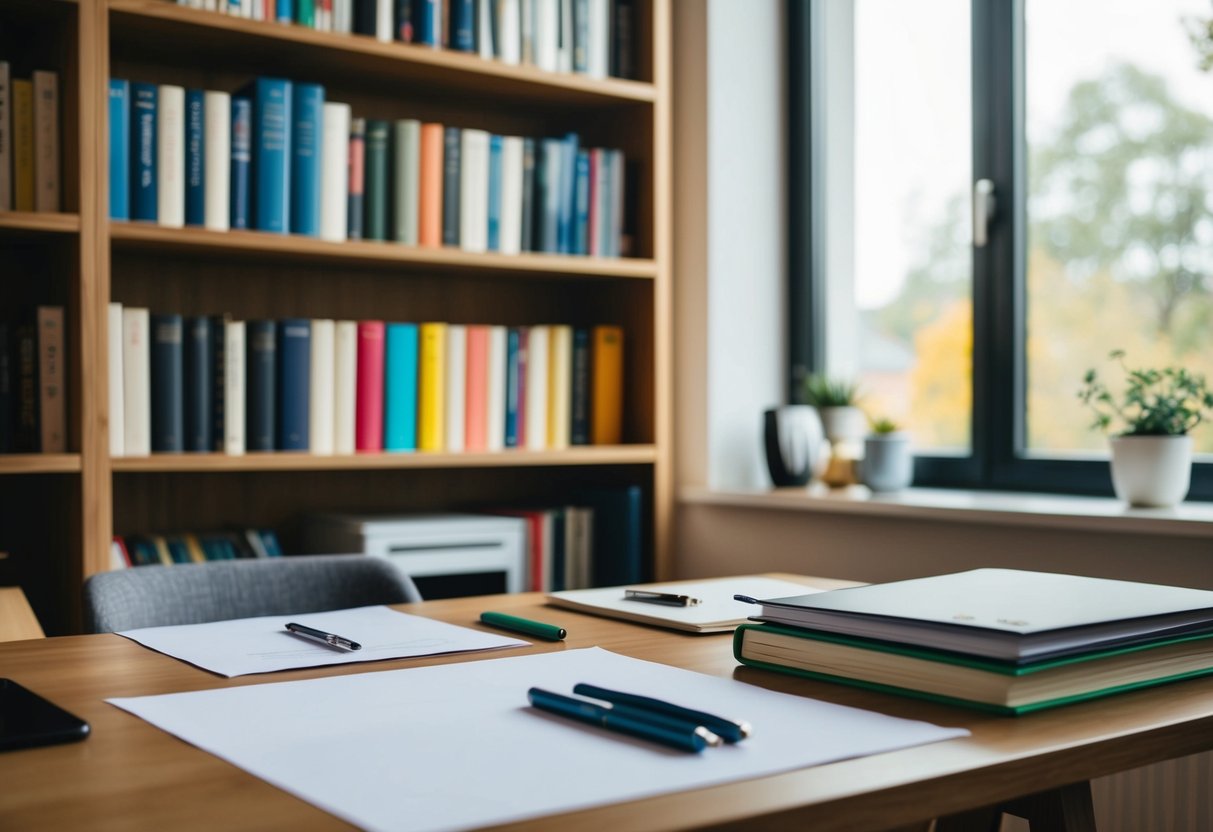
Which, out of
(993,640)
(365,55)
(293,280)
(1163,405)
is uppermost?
(365,55)

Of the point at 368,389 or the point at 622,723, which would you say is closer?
the point at 622,723

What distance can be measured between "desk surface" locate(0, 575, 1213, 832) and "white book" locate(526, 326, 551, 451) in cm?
160

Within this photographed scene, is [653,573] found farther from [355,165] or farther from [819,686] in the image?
[819,686]

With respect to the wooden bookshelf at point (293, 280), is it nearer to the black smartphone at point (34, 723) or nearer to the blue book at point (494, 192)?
the blue book at point (494, 192)

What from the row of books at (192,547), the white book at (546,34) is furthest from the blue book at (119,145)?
the white book at (546,34)

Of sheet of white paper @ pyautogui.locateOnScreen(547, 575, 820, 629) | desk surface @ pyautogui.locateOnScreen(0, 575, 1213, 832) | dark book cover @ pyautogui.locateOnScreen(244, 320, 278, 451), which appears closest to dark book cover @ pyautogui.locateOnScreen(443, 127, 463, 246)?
dark book cover @ pyautogui.locateOnScreen(244, 320, 278, 451)

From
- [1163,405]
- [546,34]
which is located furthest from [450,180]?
[1163,405]

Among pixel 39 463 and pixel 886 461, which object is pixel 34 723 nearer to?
pixel 39 463

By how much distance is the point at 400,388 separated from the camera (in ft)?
7.92

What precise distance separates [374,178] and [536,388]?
0.55 m

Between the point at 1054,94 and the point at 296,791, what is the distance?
2152mm

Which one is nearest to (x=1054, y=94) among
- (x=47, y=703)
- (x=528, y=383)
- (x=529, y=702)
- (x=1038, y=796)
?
(x=528, y=383)

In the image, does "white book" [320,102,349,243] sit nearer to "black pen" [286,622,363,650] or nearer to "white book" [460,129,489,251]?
"white book" [460,129,489,251]

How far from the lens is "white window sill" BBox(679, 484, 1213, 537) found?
5.91 ft
